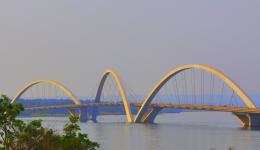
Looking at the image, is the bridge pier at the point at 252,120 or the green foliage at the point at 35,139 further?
the bridge pier at the point at 252,120

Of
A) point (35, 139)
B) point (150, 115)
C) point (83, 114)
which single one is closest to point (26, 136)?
point (35, 139)

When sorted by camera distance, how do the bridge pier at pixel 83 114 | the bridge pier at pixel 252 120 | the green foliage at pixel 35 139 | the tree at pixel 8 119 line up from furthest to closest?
the bridge pier at pixel 83 114 < the bridge pier at pixel 252 120 < the tree at pixel 8 119 < the green foliage at pixel 35 139

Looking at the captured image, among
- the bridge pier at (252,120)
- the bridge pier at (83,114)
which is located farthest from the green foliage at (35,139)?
the bridge pier at (83,114)

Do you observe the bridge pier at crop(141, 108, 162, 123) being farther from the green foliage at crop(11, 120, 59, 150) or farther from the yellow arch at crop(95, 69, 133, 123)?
the green foliage at crop(11, 120, 59, 150)

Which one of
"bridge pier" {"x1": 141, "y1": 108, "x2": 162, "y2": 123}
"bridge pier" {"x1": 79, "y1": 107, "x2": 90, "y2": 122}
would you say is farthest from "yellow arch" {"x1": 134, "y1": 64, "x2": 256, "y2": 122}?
"bridge pier" {"x1": 79, "y1": 107, "x2": 90, "y2": 122}

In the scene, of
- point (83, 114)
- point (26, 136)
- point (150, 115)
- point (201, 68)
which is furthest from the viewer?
point (83, 114)

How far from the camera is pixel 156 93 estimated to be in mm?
87125

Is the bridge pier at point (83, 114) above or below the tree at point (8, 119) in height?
above

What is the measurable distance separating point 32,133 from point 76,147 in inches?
46.6

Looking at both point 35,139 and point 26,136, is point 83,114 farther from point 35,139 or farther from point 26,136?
point 26,136

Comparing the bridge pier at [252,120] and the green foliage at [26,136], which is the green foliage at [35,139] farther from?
the bridge pier at [252,120]

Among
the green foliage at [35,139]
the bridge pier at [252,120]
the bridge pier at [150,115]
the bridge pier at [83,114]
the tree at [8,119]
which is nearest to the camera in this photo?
the green foliage at [35,139]

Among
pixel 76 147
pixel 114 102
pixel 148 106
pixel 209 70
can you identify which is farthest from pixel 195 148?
pixel 114 102

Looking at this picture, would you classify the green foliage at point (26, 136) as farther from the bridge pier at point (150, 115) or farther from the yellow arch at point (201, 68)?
the bridge pier at point (150, 115)
